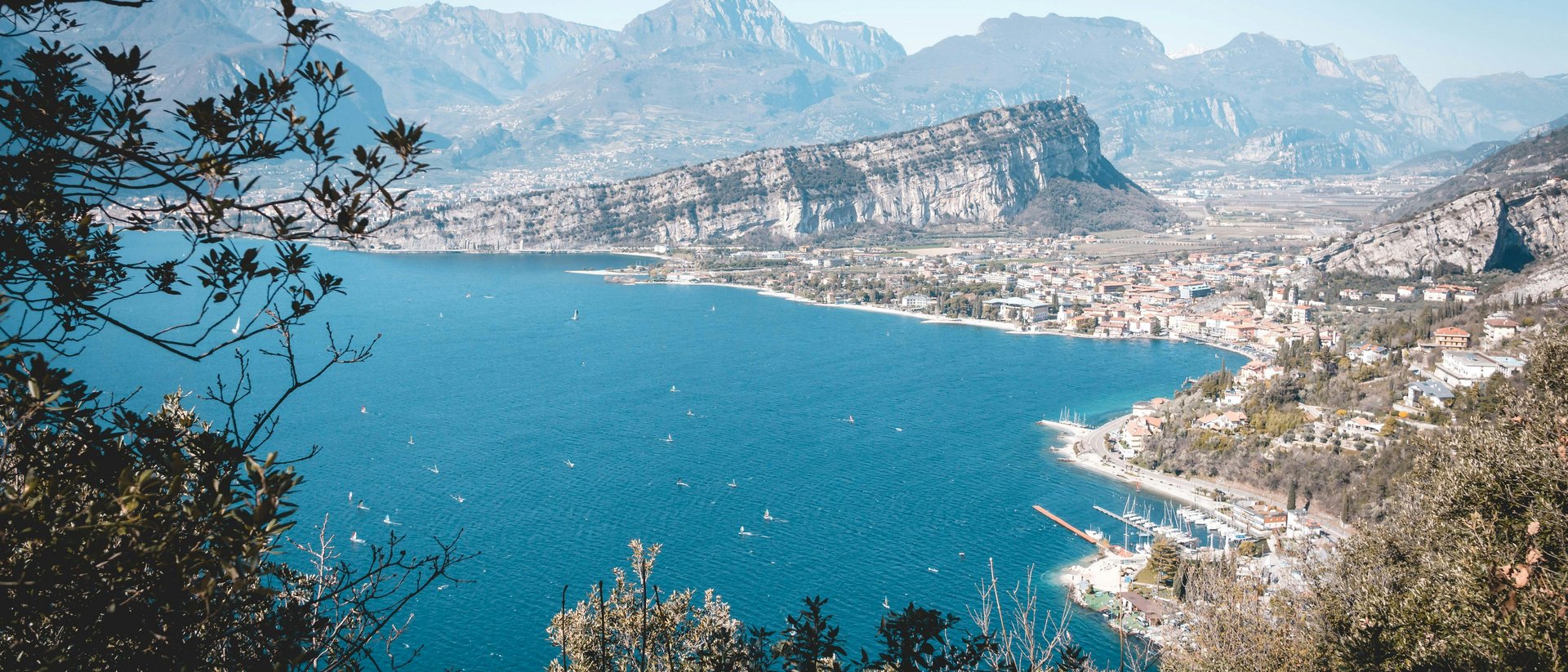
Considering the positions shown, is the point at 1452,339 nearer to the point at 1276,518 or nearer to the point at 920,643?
the point at 1276,518

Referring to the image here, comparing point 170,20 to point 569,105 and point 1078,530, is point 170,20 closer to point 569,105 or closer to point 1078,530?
point 569,105

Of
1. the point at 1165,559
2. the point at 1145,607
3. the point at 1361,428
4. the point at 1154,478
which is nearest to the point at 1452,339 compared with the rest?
the point at 1361,428

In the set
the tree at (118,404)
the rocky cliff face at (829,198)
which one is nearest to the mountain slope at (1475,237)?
the rocky cliff face at (829,198)

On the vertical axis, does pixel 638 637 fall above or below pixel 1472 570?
below

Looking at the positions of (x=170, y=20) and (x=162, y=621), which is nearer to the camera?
(x=162, y=621)

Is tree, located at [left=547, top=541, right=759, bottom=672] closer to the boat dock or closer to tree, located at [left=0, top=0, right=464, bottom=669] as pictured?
tree, located at [left=0, top=0, right=464, bottom=669]

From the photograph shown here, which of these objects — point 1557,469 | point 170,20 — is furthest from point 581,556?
point 170,20

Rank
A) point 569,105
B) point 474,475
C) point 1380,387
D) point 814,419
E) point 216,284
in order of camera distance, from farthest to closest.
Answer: point 569,105
point 814,419
point 1380,387
point 474,475
point 216,284
